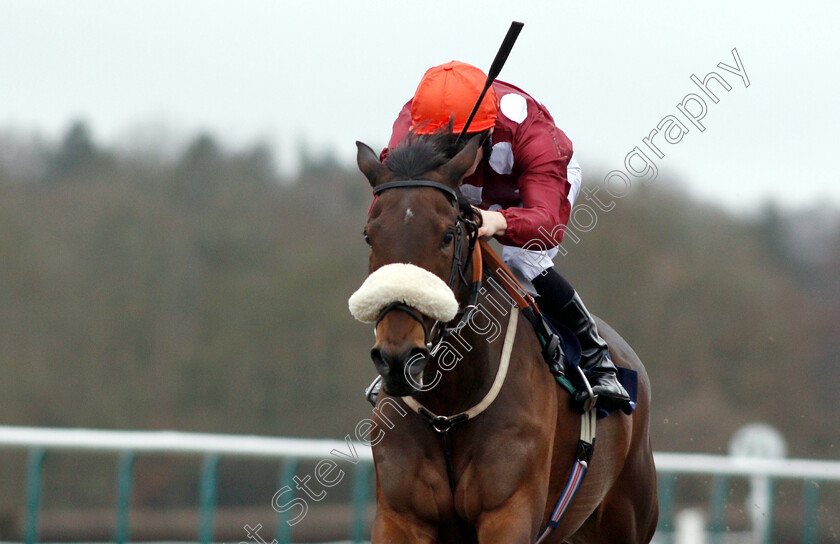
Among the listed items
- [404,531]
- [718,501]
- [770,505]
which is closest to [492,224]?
[404,531]

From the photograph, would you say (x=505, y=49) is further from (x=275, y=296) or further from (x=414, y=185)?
(x=275, y=296)

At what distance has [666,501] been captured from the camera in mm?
8422

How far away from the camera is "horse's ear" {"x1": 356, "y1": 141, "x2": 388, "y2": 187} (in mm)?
3324

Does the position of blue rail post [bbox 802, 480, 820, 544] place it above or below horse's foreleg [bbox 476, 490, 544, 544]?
below

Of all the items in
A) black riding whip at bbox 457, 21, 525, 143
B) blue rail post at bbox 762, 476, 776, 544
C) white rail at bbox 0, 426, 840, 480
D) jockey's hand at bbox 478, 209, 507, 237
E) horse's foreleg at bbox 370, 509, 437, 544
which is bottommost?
blue rail post at bbox 762, 476, 776, 544

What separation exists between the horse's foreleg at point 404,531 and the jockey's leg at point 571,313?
83cm

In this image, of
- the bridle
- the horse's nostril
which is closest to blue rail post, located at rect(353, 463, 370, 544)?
the bridle

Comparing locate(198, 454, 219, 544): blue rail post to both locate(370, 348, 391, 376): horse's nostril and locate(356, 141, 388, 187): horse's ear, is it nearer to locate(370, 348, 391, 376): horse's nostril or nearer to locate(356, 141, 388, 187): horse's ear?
locate(356, 141, 388, 187): horse's ear

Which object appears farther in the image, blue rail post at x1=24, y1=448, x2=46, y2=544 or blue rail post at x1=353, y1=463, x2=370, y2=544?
blue rail post at x1=353, y1=463, x2=370, y2=544

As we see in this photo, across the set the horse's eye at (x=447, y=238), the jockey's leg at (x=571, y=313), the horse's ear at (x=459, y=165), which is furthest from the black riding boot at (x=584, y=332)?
the horse's eye at (x=447, y=238)

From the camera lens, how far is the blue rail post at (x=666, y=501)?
8336 millimetres

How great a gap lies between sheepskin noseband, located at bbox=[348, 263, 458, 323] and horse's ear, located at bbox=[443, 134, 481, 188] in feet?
1.25

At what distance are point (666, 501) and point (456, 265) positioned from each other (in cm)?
575

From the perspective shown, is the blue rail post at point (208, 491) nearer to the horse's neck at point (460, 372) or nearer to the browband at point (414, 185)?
the horse's neck at point (460, 372)
